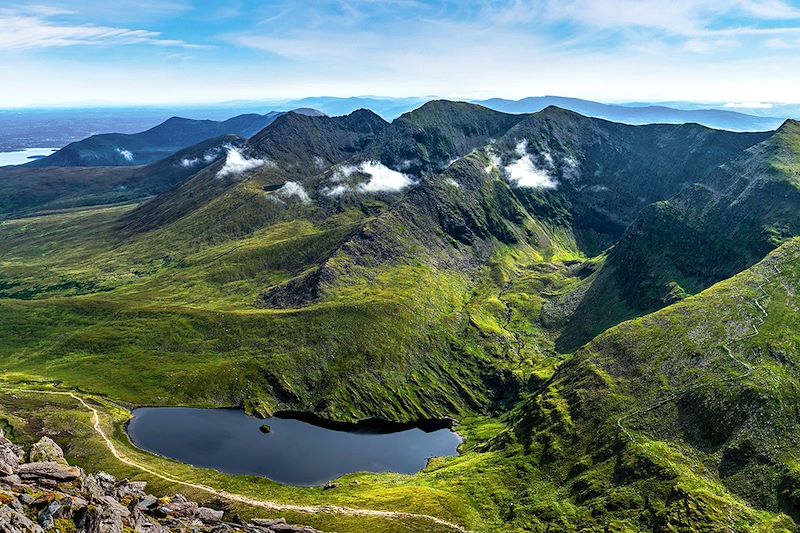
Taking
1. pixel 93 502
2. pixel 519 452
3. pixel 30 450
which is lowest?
pixel 519 452

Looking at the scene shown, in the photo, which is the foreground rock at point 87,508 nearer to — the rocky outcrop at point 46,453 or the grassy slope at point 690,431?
the rocky outcrop at point 46,453

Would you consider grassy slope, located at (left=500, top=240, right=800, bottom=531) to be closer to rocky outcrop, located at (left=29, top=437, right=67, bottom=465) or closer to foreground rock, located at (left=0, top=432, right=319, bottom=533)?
foreground rock, located at (left=0, top=432, right=319, bottom=533)

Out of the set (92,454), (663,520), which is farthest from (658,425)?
(92,454)

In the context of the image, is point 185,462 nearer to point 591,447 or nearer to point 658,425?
point 591,447

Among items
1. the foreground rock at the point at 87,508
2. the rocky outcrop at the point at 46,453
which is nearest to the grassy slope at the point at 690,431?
the foreground rock at the point at 87,508

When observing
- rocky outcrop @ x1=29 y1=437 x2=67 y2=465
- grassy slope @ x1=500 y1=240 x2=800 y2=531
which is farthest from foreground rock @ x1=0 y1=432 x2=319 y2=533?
grassy slope @ x1=500 y1=240 x2=800 y2=531

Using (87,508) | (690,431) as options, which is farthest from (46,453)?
(690,431)

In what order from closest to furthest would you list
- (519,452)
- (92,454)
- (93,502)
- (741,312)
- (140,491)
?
(93,502) < (140,491) < (92,454) < (519,452) < (741,312)

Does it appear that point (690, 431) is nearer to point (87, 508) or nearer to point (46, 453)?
point (87, 508)
